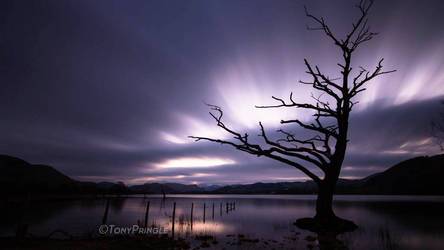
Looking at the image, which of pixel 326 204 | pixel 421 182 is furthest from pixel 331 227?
pixel 421 182

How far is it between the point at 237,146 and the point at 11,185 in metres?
90.8

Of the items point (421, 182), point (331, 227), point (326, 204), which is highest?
point (421, 182)

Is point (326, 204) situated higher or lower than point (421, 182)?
lower

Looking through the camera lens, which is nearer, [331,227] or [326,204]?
[331,227]

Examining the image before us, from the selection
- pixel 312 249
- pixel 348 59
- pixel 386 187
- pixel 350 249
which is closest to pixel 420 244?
pixel 350 249

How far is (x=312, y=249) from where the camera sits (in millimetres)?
11781

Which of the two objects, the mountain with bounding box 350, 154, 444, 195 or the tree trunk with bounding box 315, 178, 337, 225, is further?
the mountain with bounding box 350, 154, 444, 195

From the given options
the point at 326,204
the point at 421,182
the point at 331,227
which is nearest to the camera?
the point at 331,227

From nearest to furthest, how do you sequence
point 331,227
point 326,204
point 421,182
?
point 331,227
point 326,204
point 421,182

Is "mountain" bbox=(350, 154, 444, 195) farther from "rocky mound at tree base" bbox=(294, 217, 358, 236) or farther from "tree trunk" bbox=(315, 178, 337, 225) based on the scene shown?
"tree trunk" bbox=(315, 178, 337, 225)

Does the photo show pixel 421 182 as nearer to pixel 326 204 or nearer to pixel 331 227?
pixel 331 227

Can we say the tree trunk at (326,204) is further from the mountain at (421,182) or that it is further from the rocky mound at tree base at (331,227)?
the mountain at (421,182)

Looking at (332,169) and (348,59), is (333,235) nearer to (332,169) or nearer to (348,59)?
(332,169)

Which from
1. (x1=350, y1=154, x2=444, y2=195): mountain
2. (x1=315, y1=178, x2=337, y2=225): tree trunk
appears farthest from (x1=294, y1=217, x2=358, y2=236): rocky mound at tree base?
(x1=350, y1=154, x2=444, y2=195): mountain
